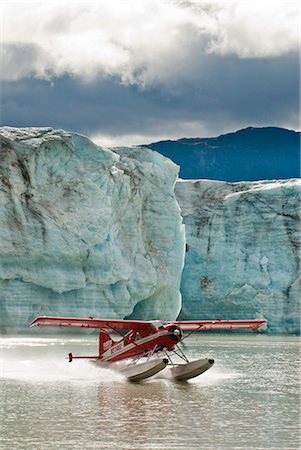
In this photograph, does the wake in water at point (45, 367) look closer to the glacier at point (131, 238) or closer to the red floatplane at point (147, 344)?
the red floatplane at point (147, 344)

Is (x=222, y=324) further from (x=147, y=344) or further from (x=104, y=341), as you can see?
(x=104, y=341)

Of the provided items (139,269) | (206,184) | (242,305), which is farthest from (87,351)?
(206,184)

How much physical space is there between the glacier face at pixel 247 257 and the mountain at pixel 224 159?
11956 cm

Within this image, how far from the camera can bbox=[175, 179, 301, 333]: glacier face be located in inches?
2200

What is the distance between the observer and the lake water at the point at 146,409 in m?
11.5

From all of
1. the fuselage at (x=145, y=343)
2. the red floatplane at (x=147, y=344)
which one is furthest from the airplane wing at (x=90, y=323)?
the fuselage at (x=145, y=343)

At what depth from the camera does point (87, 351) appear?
31531 mm

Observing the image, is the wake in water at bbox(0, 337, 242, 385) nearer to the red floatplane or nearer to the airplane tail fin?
the red floatplane

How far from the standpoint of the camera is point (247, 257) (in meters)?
57.2

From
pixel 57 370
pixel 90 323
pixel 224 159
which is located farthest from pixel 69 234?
pixel 224 159

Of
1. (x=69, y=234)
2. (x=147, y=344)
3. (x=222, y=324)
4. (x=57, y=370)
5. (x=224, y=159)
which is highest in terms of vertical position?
(x=224, y=159)

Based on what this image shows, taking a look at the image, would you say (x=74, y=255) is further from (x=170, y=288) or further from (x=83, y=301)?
(x=170, y=288)

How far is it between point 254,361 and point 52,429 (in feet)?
55.7

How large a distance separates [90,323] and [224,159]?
16700 cm
